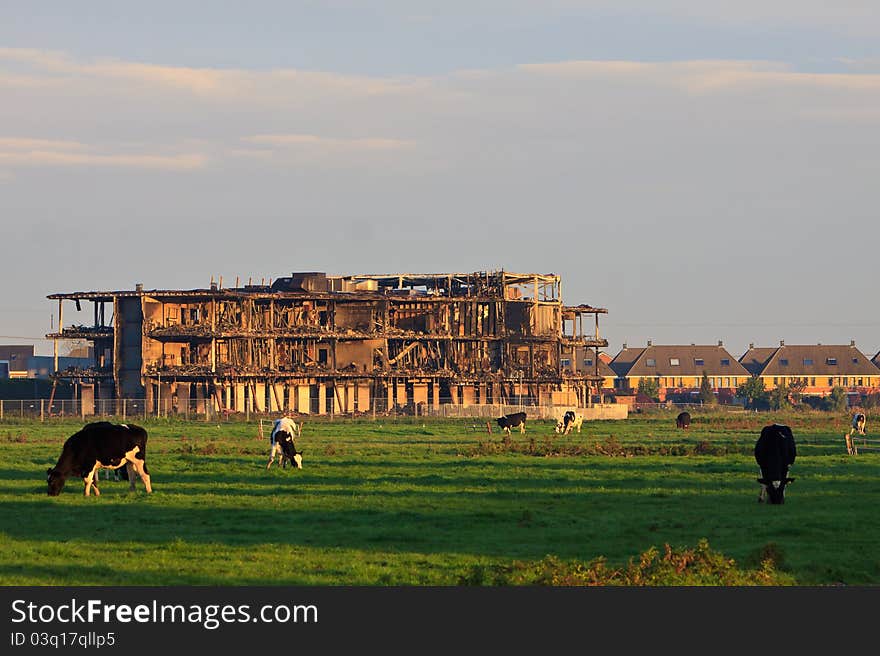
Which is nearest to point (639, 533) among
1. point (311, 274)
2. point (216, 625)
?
point (216, 625)

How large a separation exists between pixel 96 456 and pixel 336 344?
99.5 metres

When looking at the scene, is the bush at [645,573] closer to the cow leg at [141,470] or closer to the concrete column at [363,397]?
the cow leg at [141,470]

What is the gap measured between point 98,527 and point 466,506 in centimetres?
809

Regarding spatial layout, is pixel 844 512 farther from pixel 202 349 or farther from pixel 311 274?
pixel 311 274

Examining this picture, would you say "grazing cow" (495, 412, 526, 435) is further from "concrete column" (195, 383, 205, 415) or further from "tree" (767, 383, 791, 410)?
"tree" (767, 383, 791, 410)

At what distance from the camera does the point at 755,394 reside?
191 m

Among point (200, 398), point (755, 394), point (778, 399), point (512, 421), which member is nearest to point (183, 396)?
point (200, 398)

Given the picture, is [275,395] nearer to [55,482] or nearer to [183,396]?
[183,396]

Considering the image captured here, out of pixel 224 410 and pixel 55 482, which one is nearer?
pixel 55 482

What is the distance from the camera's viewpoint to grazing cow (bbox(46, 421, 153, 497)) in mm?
34719

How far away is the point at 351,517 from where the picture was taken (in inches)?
1175

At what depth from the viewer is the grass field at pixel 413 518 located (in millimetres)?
22750

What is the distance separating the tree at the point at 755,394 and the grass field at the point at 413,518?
136224mm

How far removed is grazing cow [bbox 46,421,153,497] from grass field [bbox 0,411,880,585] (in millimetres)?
528
